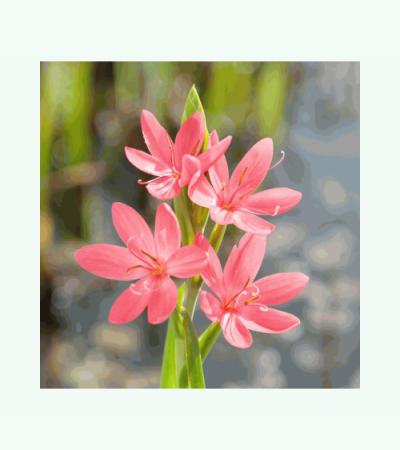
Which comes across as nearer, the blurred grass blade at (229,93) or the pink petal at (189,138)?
the pink petal at (189,138)

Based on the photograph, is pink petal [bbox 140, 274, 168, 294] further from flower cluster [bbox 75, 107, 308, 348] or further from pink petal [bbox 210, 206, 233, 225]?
pink petal [bbox 210, 206, 233, 225]

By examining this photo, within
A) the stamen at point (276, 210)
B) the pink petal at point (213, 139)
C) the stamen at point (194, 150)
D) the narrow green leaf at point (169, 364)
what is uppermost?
the pink petal at point (213, 139)

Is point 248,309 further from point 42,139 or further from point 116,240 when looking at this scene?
point 42,139

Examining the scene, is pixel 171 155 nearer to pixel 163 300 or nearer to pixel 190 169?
pixel 190 169

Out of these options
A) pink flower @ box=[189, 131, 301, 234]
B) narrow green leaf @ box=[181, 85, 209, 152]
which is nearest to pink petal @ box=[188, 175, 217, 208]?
pink flower @ box=[189, 131, 301, 234]

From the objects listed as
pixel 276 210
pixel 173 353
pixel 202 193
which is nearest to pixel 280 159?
pixel 276 210

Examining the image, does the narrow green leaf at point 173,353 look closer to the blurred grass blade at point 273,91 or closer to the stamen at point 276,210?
the stamen at point 276,210

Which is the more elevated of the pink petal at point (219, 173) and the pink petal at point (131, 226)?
the pink petal at point (219, 173)

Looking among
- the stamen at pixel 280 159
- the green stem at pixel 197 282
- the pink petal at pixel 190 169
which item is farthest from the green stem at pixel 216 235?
the stamen at pixel 280 159
